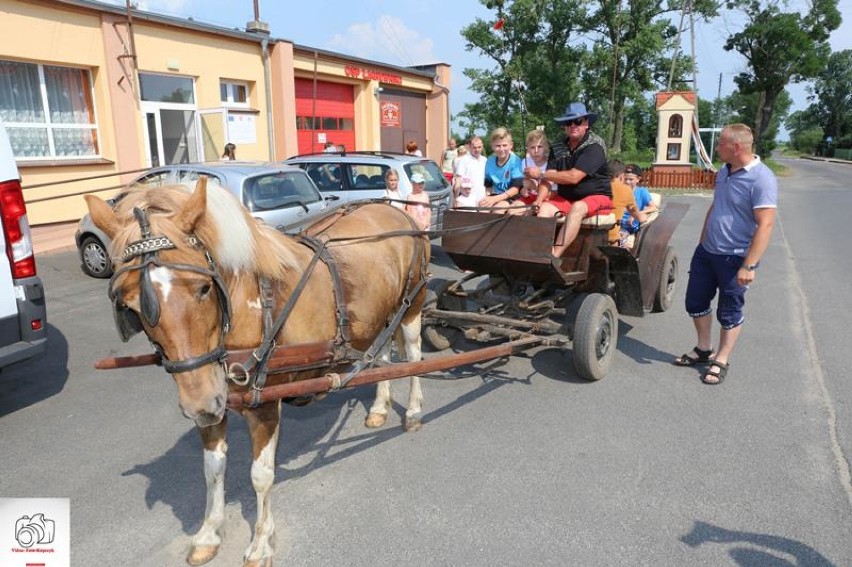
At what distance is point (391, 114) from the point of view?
76.4 ft

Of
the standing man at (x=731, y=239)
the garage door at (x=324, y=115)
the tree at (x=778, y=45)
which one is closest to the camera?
the standing man at (x=731, y=239)

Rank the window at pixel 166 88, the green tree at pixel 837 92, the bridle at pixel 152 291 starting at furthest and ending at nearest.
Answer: the green tree at pixel 837 92 → the window at pixel 166 88 → the bridle at pixel 152 291

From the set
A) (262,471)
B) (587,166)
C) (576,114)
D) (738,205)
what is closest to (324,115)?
(576,114)

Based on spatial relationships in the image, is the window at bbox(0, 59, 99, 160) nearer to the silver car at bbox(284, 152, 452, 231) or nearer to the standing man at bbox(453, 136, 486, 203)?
the silver car at bbox(284, 152, 452, 231)

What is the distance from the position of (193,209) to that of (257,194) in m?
6.22

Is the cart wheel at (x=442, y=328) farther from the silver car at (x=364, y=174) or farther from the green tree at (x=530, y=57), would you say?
the green tree at (x=530, y=57)

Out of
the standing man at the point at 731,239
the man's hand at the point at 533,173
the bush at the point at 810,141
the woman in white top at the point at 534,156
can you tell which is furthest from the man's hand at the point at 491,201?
the bush at the point at 810,141

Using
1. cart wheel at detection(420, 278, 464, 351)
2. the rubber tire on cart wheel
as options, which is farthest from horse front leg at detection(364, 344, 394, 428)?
the rubber tire on cart wheel

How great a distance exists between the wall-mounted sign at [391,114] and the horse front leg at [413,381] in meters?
19.5

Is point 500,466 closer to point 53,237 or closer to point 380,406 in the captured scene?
point 380,406

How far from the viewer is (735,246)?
16.1 feet

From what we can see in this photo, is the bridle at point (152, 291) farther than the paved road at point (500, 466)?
No

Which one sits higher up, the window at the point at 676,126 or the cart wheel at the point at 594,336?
the window at the point at 676,126

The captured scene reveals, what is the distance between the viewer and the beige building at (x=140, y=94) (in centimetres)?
1189
